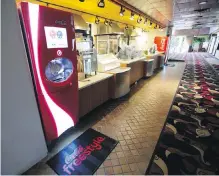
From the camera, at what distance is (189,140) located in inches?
90.0

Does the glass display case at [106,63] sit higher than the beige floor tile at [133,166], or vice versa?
the glass display case at [106,63]

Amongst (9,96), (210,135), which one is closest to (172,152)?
(210,135)

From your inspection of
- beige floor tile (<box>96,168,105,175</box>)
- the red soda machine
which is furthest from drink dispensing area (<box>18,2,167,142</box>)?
beige floor tile (<box>96,168,105,175</box>)

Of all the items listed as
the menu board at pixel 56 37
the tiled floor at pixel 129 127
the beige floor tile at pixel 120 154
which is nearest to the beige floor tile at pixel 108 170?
the tiled floor at pixel 129 127

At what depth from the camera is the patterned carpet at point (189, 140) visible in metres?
1.78

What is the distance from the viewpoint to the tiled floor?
1808 mm

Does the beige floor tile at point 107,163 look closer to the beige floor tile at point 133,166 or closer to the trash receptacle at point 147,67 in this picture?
the beige floor tile at point 133,166

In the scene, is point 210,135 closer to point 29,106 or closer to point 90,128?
point 90,128

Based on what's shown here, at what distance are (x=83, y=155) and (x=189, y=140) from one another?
1817 millimetres

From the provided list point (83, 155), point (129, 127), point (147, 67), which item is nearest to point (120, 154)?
point (83, 155)

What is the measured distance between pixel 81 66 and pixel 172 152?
2.22 m

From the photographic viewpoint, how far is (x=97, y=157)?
193 cm

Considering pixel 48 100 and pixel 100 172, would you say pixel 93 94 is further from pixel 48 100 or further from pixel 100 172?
pixel 100 172

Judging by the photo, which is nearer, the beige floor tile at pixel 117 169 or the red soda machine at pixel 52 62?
the red soda machine at pixel 52 62
